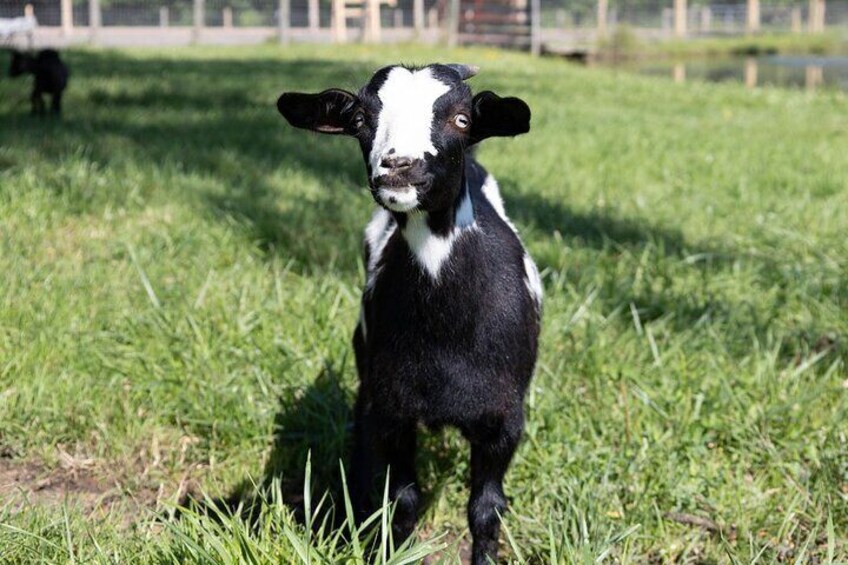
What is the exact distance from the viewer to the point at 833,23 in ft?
153

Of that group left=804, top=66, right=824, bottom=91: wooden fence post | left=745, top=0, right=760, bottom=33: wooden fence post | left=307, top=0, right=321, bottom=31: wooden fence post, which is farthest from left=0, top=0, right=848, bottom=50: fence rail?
left=745, top=0, right=760, bottom=33: wooden fence post

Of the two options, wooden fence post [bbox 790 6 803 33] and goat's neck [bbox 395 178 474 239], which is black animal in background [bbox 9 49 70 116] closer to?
goat's neck [bbox 395 178 474 239]

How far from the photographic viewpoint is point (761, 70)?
82.9ft

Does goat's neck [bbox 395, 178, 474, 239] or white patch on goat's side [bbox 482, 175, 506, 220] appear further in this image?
white patch on goat's side [bbox 482, 175, 506, 220]

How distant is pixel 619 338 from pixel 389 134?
186cm

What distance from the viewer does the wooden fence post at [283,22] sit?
2583 cm

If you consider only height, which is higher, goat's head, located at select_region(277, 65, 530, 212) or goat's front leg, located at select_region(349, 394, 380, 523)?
goat's head, located at select_region(277, 65, 530, 212)

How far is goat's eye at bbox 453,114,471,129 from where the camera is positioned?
2.44 metres

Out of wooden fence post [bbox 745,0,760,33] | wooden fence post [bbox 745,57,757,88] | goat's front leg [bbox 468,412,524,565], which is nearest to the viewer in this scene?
goat's front leg [bbox 468,412,524,565]

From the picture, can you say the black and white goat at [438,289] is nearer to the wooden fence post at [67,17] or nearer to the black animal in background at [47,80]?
the black animal in background at [47,80]

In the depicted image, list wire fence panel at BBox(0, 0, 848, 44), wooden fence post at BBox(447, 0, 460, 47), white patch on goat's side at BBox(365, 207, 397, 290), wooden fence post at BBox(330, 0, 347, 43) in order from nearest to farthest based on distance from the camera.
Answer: white patch on goat's side at BBox(365, 207, 397, 290), wire fence panel at BBox(0, 0, 848, 44), wooden fence post at BBox(447, 0, 460, 47), wooden fence post at BBox(330, 0, 347, 43)

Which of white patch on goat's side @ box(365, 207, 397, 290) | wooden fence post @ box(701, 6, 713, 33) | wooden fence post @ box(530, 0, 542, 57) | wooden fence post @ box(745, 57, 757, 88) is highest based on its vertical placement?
wooden fence post @ box(701, 6, 713, 33)

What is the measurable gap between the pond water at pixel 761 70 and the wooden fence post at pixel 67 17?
1329cm

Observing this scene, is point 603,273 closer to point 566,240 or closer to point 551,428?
point 566,240
